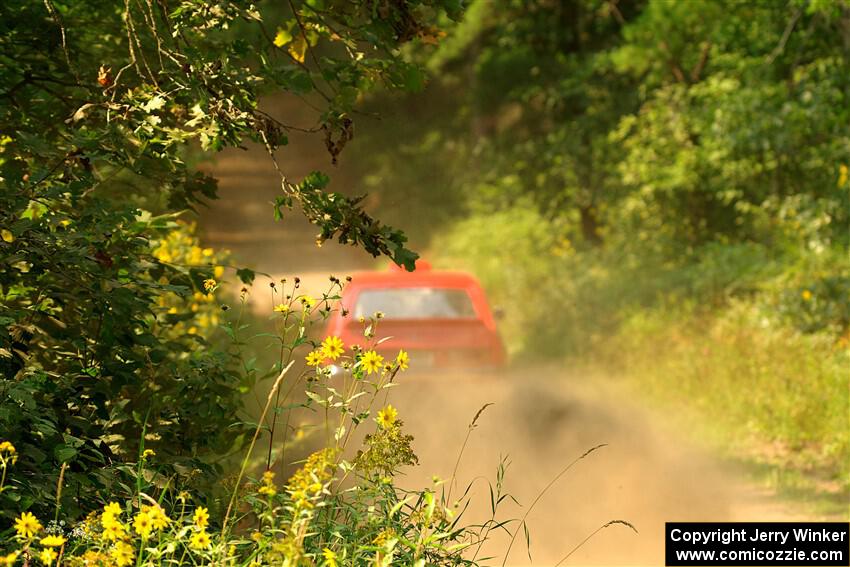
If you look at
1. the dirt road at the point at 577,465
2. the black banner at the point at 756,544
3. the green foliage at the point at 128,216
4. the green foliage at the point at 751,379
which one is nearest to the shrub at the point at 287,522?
Answer: the green foliage at the point at 128,216

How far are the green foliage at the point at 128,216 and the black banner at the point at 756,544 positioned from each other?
3.58 meters

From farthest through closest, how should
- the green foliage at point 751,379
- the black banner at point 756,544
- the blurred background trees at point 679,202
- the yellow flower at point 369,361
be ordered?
the blurred background trees at point 679,202
the green foliage at point 751,379
the black banner at point 756,544
the yellow flower at point 369,361

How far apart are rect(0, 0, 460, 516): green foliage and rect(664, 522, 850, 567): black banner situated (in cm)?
358

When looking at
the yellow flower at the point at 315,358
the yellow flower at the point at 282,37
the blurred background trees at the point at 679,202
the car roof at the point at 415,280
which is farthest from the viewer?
the blurred background trees at the point at 679,202

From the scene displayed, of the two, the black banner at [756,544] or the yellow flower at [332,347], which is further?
the black banner at [756,544]

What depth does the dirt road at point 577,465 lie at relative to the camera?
9.95 meters

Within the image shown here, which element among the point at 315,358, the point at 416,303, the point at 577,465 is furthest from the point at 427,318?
the point at 315,358

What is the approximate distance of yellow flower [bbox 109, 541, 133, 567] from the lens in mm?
4598

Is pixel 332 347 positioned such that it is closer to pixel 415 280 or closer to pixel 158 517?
pixel 158 517

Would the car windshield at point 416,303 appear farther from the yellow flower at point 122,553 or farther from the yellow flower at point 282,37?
the yellow flower at point 122,553

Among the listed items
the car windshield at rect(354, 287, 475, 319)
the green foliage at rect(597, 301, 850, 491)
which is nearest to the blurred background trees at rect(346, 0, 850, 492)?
the green foliage at rect(597, 301, 850, 491)

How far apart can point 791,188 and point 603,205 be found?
21.2ft

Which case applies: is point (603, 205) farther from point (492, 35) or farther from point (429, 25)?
point (429, 25)

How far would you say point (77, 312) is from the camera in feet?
23.5
